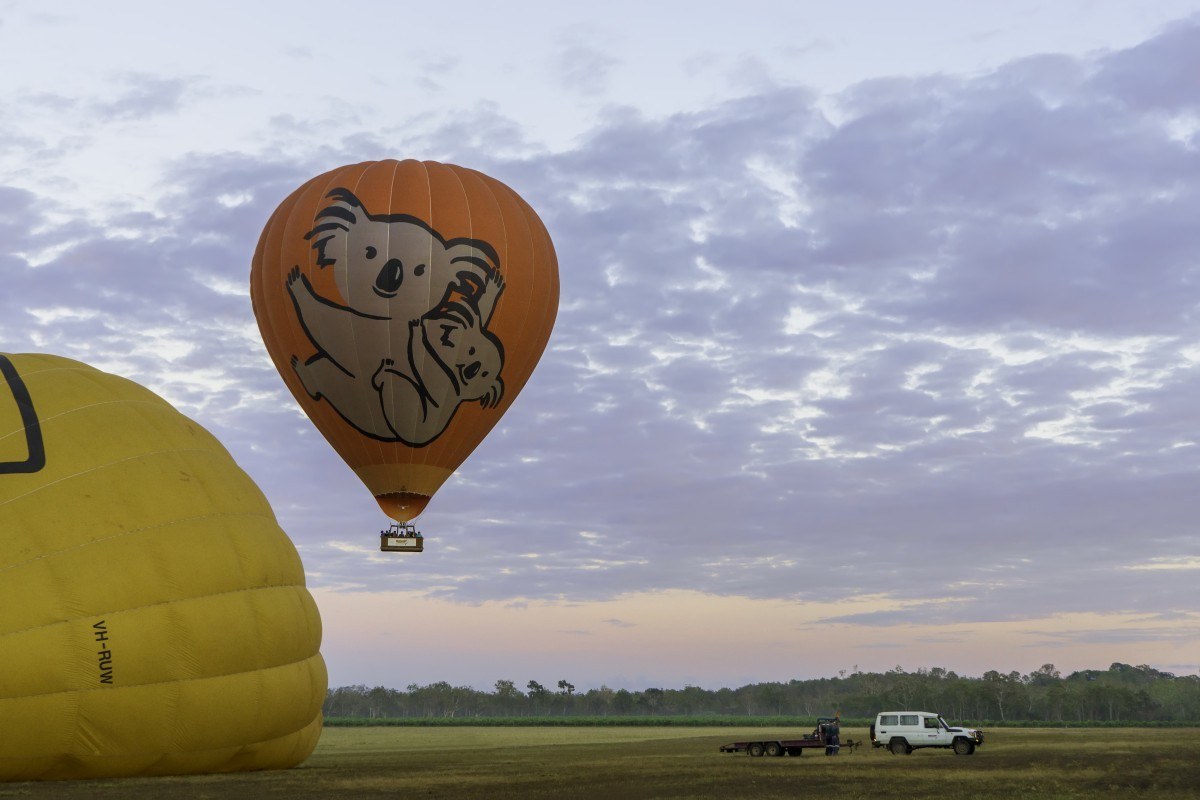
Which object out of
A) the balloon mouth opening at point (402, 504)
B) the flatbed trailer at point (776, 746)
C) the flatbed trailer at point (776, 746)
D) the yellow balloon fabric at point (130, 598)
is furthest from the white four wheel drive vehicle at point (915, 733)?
the yellow balloon fabric at point (130, 598)

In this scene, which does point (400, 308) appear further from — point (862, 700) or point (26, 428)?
point (862, 700)

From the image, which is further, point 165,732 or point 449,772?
point 449,772

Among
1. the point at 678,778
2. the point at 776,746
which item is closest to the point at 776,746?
the point at 776,746

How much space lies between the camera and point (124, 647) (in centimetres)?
2058

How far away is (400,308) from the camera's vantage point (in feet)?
104

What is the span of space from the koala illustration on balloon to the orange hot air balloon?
28 millimetres

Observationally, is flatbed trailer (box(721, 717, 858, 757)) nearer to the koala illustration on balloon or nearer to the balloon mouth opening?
the balloon mouth opening

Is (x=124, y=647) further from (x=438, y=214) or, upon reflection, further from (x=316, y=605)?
(x=438, y=214)

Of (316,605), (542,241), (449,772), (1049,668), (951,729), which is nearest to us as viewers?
(316,605)

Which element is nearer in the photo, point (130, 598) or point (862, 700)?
point (130, 598)

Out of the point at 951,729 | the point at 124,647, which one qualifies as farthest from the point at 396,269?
the point at 951,729

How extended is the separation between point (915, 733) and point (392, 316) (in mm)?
22424

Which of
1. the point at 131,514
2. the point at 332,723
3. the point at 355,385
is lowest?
the point at 332,723

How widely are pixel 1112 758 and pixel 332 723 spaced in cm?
6891
